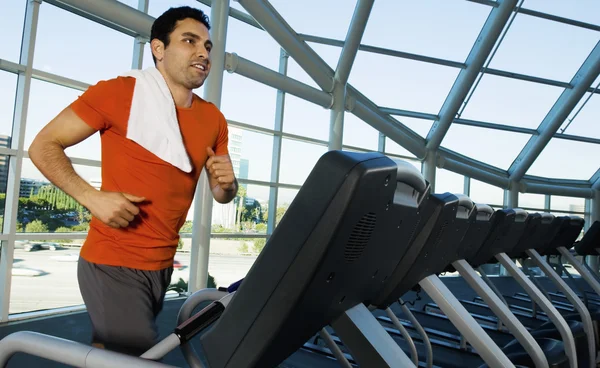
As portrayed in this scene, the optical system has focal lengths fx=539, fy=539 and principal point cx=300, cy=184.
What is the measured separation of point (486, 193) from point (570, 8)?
407cm

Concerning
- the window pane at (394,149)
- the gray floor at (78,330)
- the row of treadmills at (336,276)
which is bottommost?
the gray floor at (78,330)

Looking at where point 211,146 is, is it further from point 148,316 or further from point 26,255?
point 26,255

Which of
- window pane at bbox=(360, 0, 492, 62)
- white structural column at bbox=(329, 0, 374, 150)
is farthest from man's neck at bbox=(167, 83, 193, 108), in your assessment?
window pane at bbox=(360, 0, 492, 62)

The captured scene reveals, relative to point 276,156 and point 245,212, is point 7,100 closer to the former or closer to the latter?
point 245,212

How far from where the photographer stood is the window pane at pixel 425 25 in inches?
332

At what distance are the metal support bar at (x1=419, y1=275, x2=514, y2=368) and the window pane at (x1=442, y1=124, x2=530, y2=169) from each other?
8833 millimetres

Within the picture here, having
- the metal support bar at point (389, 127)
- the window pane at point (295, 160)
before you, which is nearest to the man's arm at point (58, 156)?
the window pane at point (295, 160)

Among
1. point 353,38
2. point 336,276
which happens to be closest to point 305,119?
point 353,38

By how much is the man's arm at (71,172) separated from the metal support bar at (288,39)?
16.3ft

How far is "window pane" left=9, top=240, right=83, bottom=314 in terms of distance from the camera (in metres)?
4.76

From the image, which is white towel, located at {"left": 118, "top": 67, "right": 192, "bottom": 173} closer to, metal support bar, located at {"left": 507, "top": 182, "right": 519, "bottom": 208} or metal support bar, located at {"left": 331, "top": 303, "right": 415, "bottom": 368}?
metal support bar, located at {"left": 331, "top": 303, "right": 415, "bottom": 368}

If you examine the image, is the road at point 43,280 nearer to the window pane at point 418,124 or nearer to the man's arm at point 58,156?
the man's arm at point 58,156

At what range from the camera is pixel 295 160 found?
26.8 ft

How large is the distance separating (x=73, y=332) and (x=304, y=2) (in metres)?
5.75
